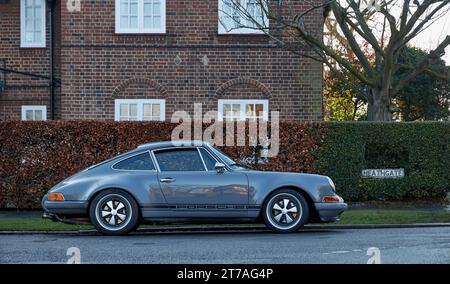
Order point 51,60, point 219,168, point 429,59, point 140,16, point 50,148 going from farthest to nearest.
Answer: point 51,60 < point 140,16 < point 429,59 < point 50,148 < point 219,168

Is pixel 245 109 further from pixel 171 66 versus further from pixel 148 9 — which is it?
pixel 148 9

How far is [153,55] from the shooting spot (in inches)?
901

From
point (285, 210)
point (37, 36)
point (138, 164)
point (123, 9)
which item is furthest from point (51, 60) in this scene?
point (285, 210)

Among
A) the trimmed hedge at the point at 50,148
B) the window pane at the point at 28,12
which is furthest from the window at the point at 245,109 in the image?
the window pane at the point at 28,12

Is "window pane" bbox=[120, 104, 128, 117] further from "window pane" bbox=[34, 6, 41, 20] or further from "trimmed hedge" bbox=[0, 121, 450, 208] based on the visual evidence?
"trimmed hedge" bbox=[0, 121, 450, 208]

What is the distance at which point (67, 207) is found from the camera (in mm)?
13125

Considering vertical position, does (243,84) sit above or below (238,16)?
below

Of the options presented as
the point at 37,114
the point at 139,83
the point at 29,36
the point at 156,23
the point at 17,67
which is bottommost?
the point at 37,114

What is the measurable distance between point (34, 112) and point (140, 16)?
13.6 ft

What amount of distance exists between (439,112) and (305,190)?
23.1 m

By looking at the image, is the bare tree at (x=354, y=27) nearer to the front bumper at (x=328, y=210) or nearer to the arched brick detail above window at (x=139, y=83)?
the arched brick detail above window at (x=139, y=83)

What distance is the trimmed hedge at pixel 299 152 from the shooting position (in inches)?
740

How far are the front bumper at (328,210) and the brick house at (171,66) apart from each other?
9.72 m
